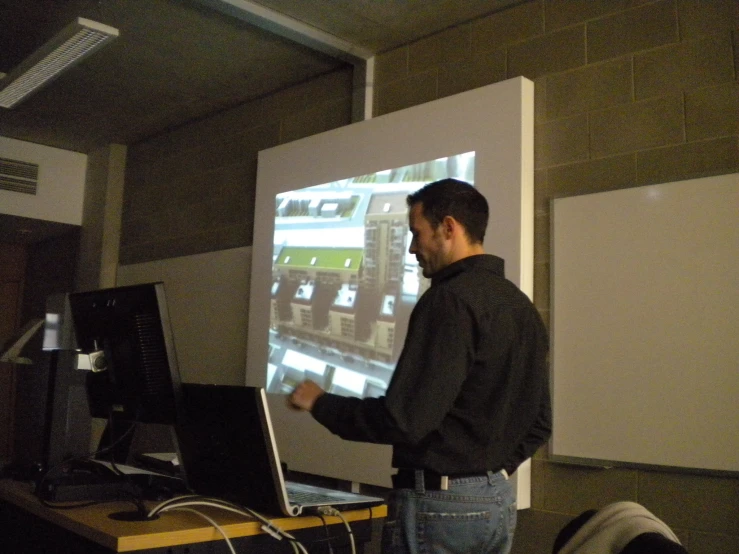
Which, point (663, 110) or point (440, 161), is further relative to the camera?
point (440, 161)

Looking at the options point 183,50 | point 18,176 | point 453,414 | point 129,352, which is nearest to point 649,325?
point 453,414

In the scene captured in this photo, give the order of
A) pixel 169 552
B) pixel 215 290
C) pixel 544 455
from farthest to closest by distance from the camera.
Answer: pixel 215 290 < pixel 544 455 < pixel 169 552

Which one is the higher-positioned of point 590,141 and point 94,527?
point 590,141

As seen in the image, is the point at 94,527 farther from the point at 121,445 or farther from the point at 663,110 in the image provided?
the point at 663,110

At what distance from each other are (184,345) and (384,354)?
1885mm

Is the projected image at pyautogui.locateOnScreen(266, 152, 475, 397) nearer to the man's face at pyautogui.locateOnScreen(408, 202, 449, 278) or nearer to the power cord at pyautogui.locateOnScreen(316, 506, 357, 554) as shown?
the man's face at pyautogui.locateOnScreen(408, 202, 449, 278)

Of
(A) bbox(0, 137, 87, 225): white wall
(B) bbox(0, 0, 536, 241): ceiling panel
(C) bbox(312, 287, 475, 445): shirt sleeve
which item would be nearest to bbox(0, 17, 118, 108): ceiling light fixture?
(B) bbox(0, 0, 536, 241): ceiling panel

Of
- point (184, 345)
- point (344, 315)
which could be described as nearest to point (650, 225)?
point (344, 315)

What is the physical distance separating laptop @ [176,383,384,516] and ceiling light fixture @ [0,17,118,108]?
7.08ft

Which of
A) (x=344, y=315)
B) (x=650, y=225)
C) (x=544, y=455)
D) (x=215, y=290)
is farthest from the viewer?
(x=215, y=290)

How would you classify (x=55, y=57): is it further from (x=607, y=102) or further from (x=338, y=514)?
(x=338, y=514)

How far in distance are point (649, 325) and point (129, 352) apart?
67.6 inches

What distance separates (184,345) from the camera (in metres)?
4.66

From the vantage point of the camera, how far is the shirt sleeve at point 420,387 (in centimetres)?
149
